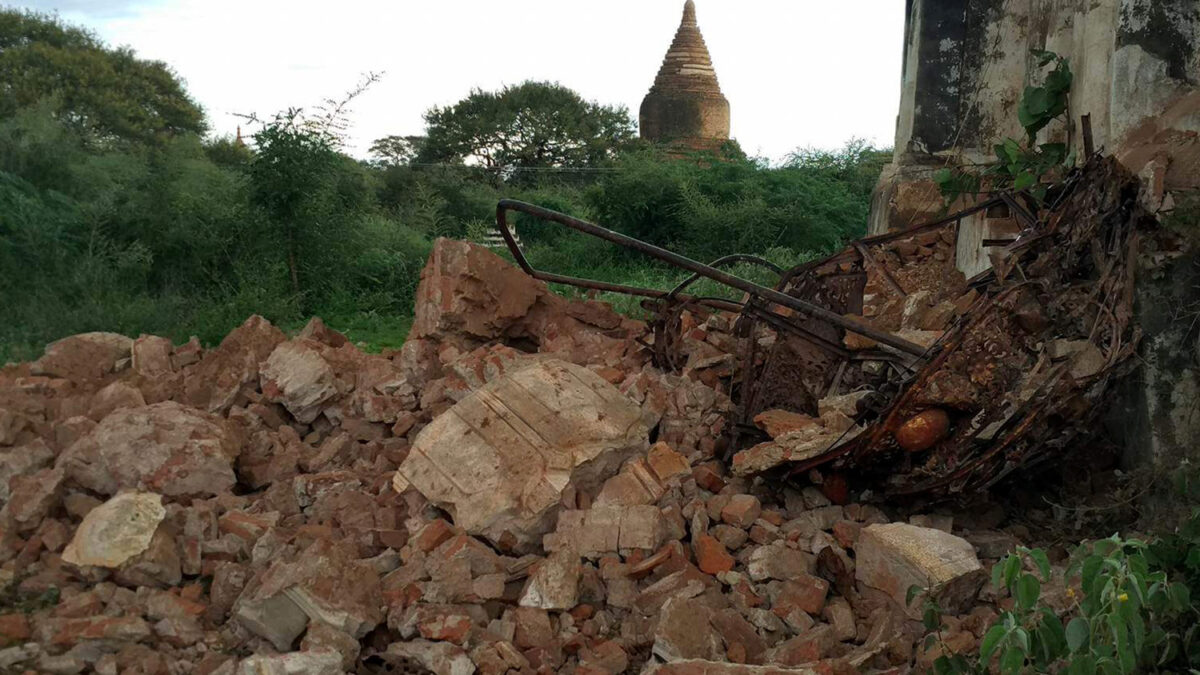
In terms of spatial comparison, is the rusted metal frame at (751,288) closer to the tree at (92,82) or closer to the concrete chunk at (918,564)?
the concrete chunk at (918,564)

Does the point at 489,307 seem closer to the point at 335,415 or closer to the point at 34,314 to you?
the point at 335,415

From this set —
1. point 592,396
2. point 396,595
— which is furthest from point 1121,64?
point 396,595

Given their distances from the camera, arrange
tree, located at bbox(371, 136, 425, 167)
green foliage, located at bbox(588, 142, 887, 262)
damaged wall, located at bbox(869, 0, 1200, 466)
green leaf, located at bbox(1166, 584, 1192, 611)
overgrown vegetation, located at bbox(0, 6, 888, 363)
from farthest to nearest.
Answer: tree, located at bbox(371, 136, 425, 167) < green foliage, located at bbox(588, 142, 887, 262) < overgrown vegetation, located at bbox(0, 6, 888, 363) < damaged wall, located at bbox(869, 0, 1200, 466) < green leaf, located at bbox(1166, 584, 1192, 611)

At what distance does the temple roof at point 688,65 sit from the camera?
22.3m

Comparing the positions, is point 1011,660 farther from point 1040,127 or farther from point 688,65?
point 688,65

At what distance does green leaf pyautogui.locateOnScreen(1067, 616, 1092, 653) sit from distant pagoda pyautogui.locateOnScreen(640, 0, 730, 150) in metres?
19.1

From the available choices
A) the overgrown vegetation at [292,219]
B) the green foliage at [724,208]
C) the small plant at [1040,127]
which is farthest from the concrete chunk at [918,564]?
the green foliage at [724,208]

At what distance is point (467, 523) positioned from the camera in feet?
12.5

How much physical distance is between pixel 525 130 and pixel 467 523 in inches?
788

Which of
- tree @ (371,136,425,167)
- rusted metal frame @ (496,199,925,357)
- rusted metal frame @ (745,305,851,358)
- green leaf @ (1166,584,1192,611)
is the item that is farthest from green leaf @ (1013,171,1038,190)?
tree @ (371,136,425,167)

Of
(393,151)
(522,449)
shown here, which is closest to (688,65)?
(393,151)

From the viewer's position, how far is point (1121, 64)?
4.26 metres

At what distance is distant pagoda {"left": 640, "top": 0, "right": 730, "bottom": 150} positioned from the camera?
2198cm

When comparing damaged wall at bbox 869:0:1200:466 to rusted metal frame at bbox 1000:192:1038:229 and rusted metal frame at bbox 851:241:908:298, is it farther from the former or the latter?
rusted metal frame at bbox 851:241:908:298
